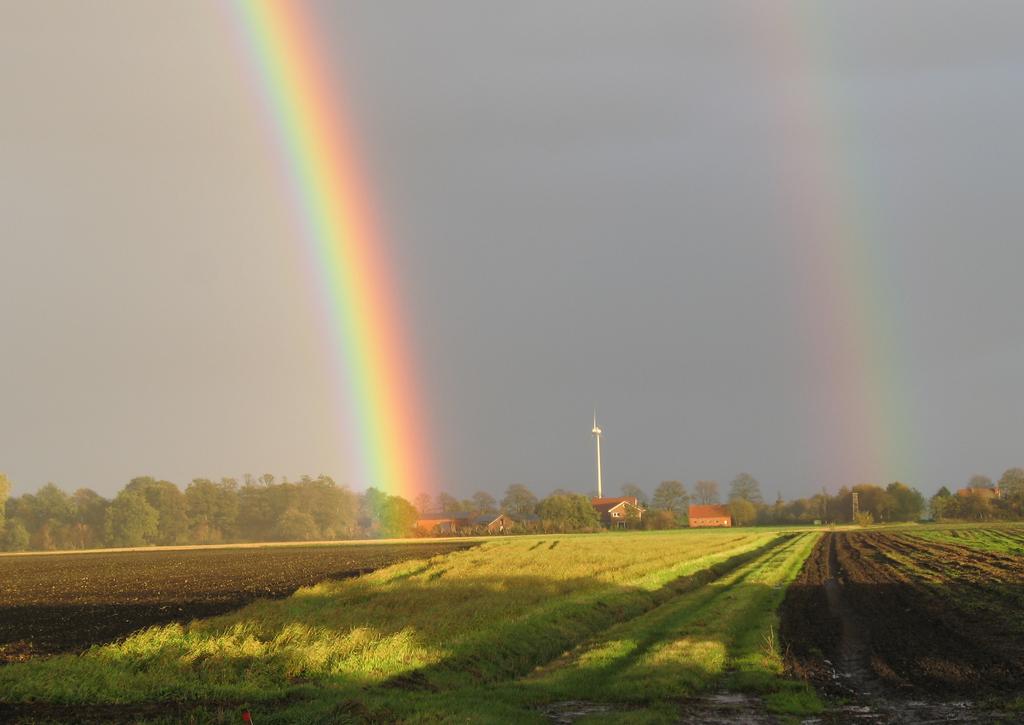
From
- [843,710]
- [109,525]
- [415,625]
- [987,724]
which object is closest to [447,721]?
[843,710]

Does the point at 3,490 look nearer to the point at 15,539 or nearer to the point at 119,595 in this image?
the point at 15,539

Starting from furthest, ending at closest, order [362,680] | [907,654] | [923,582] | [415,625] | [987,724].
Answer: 1. [923,582]
2. [415,625]
3. [907,654]
4. [362,680]
5. [987,724]

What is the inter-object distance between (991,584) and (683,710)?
87.4 feet

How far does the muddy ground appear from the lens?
19.8m

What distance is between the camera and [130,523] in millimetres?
193250

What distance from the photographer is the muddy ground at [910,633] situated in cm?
1979

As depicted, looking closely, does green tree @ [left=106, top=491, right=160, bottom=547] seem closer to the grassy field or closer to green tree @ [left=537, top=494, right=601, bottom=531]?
green tree @ [left=537, top=494, right=601, bottom=531]

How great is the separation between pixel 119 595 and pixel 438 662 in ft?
111

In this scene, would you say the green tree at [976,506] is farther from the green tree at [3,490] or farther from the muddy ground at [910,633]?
the green tree at [3,490]

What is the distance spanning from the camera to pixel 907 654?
76.8 feet

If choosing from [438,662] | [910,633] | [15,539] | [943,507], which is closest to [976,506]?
[943,507]

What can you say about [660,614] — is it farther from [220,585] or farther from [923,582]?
[220,585]

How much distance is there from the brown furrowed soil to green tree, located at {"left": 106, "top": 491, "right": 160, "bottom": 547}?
113794 mm

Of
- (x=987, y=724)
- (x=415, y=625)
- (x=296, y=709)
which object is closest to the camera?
(x=987, y=724)
